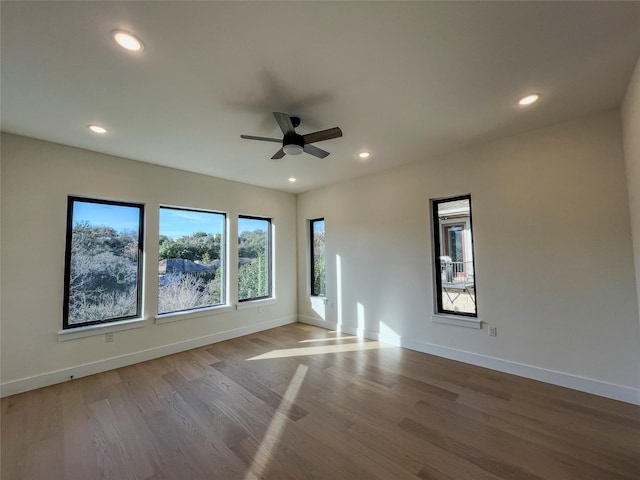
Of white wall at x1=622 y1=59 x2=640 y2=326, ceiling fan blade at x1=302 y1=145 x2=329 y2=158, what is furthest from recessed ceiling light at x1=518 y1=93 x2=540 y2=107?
ceiling fan blade at x1=302 y1=145 x2=329 y2=158

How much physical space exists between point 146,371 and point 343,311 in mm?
3010

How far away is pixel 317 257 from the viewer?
5.53 m

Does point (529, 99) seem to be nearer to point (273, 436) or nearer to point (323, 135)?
point (323, 135)

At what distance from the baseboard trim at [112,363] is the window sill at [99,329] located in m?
0.34

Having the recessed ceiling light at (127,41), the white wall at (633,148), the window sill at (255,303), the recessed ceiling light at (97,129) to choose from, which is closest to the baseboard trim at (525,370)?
the white wall at (633,148)

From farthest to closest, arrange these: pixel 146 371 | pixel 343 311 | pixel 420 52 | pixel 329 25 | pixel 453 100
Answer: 1. pixel 343 311
2. pixel 146 371
3. pixel 453 100
4. pixel 420 52
5. pixel 329 25

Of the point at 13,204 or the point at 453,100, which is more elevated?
the point at 453,100

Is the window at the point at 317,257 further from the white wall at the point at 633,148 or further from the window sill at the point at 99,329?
the white wall at the point at 633,148

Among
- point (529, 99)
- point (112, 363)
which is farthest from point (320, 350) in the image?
point (529, 99)

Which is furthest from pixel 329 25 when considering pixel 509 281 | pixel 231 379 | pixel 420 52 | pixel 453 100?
pixel 231 379

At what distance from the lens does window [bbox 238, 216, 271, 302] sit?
492 cm

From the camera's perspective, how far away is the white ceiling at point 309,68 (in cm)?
151

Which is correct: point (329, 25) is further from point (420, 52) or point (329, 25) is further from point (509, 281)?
point (509, 281)

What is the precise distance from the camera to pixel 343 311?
4.82 metres
